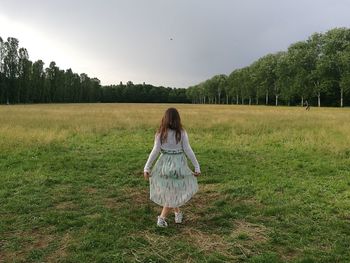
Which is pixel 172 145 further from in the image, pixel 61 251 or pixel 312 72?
pixel 312 72

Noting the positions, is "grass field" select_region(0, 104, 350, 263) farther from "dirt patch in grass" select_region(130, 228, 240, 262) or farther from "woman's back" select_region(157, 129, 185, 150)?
"woman's back" select_region(157, 129, 185, 150)

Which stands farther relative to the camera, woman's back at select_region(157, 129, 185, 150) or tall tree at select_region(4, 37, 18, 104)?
tall tree at select_region(4, 37, 18, 104)

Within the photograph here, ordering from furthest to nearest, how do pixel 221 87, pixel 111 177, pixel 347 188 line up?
1. pixel 221 87
2. pixel 111 177
3. pixel 347 188

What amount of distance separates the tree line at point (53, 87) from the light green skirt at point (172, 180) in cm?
9728

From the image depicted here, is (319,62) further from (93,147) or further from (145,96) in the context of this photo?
(145,96)

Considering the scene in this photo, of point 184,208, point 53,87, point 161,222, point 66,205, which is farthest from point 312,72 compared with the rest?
point 53,87

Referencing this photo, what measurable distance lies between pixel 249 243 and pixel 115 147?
37.3ft

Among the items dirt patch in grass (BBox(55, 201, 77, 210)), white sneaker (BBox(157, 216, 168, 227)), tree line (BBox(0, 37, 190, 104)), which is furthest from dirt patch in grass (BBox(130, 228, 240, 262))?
tree line (BBox(0, 37, 190, 104))

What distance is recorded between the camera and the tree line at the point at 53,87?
97500mm

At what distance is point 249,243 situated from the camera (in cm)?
594

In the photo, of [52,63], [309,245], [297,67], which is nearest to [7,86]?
[52,63]

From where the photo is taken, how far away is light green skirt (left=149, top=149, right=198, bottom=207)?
677 centimetres

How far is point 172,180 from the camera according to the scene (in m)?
6.79

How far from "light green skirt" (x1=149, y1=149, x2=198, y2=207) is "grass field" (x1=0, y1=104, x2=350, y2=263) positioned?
46cm
